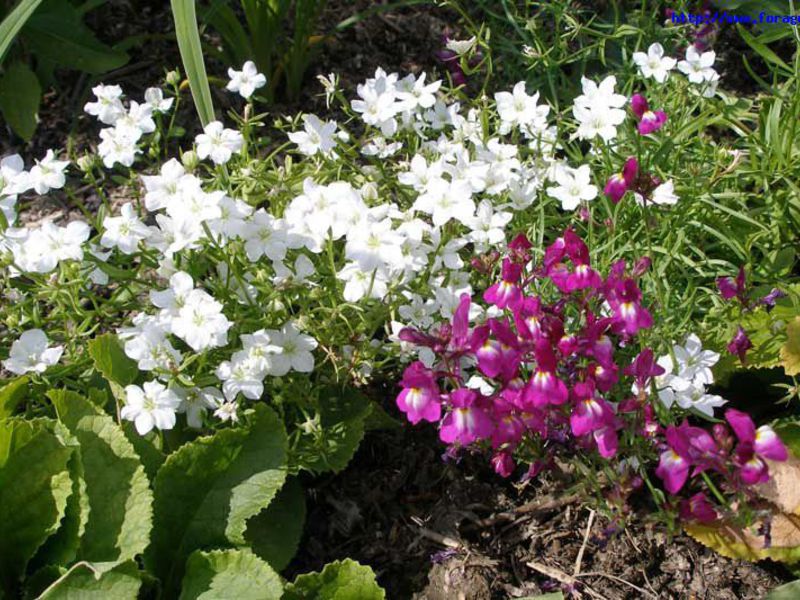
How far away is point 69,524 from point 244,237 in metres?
0.69

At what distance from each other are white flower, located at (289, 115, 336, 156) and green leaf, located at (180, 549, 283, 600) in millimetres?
850

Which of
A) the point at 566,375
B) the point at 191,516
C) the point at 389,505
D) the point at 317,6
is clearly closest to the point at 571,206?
the point at 566,375

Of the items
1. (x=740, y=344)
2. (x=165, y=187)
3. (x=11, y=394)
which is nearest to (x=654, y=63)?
(x=740, y=344)

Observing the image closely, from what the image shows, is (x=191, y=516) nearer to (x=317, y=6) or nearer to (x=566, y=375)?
(x=566, y=375)

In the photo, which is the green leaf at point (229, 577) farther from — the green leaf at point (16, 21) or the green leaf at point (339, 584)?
the green leaf at point (16, 21)

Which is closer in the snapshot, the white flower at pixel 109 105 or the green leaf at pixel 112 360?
the green leaf at pixel 112 360

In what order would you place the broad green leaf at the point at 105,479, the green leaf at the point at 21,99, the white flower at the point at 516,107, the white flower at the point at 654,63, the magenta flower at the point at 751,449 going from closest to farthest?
the magenta flower at the point at 751,449 < the broad green leaf at the point at 105,479 < the white flower at the point at 516,107 < the white flower at the point at 654,63 < the green leaf at the point at 21,99

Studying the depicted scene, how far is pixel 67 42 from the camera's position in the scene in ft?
9.07

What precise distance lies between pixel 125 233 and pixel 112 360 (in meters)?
0.29

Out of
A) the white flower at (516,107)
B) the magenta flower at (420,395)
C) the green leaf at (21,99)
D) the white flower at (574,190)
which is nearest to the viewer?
the magenta flower at (420,395)

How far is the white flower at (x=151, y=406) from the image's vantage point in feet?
5.57

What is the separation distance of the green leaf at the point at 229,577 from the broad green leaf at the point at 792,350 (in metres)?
1.19

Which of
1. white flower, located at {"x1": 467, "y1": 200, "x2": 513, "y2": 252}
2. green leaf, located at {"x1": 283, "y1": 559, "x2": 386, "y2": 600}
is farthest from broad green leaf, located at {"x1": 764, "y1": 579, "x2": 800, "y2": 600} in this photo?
white flower, located at {"x1": 467, "y1": 200, "x2": 513, "y2": 252}

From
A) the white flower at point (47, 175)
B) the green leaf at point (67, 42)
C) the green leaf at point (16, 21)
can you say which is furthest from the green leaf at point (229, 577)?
the green leaf at point (67, 42)
